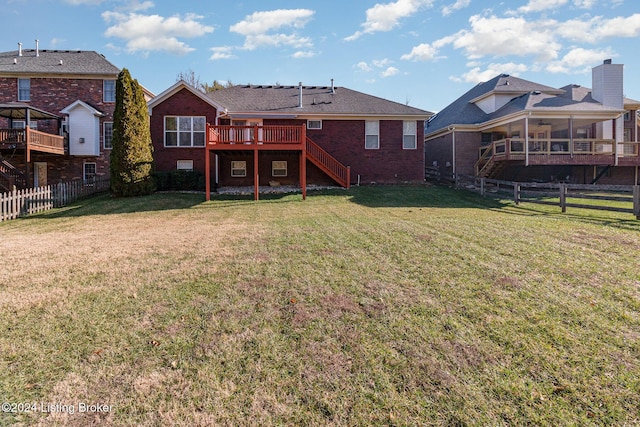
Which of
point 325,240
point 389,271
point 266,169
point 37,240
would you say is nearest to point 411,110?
point 266,169

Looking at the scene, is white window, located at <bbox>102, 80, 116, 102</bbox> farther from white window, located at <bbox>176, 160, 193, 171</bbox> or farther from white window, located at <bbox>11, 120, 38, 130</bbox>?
white window, located at <bbox>176, 160, 193, 171</bbox>

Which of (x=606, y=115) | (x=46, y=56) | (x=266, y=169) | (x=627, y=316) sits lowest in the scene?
(x=627, y=316)

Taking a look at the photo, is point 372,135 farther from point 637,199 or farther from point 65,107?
point 65,107

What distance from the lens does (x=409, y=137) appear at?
20859 millimetres

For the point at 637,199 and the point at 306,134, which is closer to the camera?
the point at 637,199

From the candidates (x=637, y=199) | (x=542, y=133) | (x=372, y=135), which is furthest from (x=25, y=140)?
(x=542, y=133)

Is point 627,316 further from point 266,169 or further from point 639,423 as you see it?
point 266,169

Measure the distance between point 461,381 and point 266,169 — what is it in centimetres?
1810

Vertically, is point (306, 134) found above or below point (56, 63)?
below

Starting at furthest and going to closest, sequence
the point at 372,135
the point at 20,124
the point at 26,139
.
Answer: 1. the point at 20,124
2. the point at 372,135
3. the point at 26,139

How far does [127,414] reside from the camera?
106 inches

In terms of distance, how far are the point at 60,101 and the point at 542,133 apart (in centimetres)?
3180

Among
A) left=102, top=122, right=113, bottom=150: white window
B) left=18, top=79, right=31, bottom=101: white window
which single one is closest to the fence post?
left=102, top=122, right=113, bottom=150: white window

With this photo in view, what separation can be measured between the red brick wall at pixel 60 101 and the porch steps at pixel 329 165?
14316 millimetres
